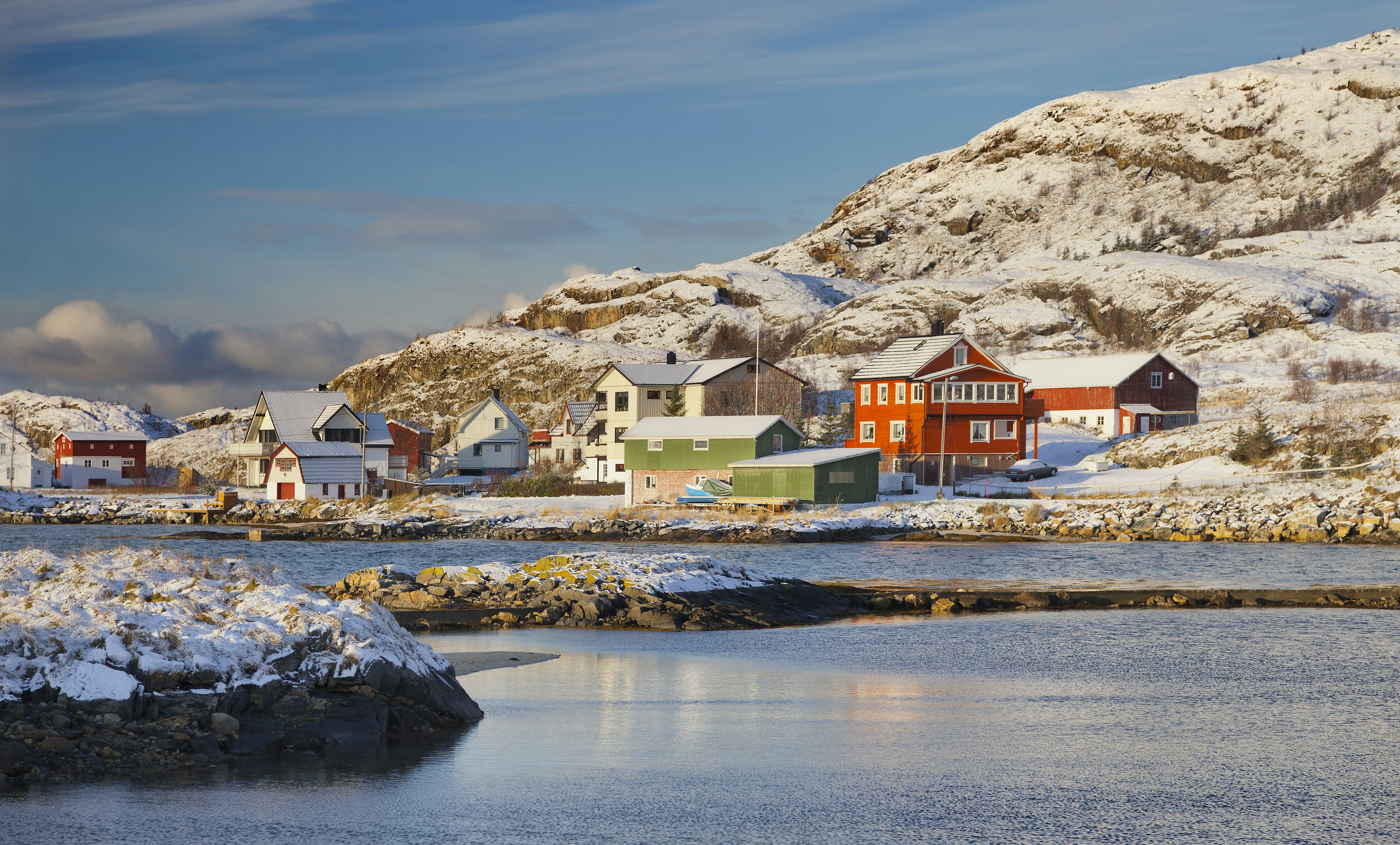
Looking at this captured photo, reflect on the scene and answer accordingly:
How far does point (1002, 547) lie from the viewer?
164ft

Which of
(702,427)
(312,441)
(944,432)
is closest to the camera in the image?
(944,432)

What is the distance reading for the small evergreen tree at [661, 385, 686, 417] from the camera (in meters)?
87.8

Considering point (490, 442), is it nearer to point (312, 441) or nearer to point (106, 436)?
point (312, 441)

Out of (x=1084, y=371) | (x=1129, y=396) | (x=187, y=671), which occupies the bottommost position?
(x=187, y=671)

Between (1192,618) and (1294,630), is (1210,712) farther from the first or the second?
(1192,618)

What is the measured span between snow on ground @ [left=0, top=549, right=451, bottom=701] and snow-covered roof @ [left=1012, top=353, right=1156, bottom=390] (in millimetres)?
80744

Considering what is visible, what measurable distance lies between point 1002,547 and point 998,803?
40197 millimetres

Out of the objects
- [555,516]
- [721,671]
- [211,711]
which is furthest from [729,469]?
[211,711]

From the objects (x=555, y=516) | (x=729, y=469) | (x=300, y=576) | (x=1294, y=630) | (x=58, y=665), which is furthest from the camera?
(x=729, y=469)

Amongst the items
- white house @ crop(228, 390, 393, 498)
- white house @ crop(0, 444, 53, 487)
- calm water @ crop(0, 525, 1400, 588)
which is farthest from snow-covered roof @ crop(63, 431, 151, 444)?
calm water @ crop(0, 525, 1400, 588)

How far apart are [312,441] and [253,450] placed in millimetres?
8961

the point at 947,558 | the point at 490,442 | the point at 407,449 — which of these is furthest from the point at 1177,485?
the point at 407,449

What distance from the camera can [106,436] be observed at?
370ft

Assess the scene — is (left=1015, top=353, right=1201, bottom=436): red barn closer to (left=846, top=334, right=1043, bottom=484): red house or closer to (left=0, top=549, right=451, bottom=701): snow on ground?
(left=846, top=334, right=1043, bottom=484): red house
